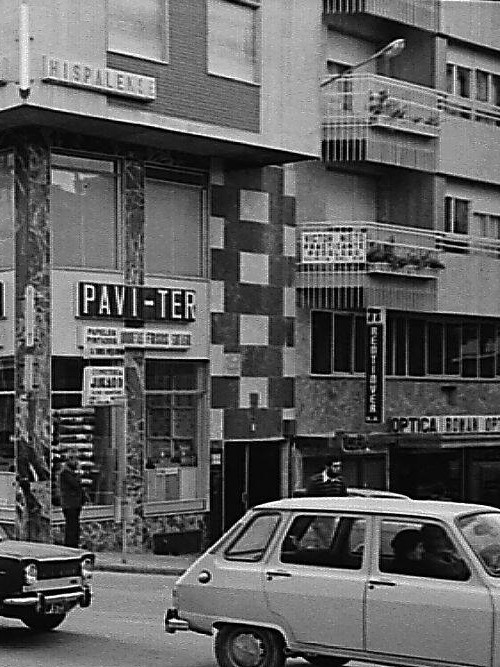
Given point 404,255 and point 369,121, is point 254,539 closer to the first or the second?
point 404,255

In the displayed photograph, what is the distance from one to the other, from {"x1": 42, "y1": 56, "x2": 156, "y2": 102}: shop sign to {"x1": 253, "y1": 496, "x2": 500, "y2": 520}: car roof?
43.3 feet

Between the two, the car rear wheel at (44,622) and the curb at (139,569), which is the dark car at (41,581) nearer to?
the car rear wheel at (44,622)

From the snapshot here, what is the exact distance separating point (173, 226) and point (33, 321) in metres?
3.83

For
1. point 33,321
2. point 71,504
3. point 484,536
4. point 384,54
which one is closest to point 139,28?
point 33,321

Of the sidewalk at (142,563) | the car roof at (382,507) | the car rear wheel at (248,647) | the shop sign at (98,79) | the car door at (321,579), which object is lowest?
the sidewalk at (142,563)

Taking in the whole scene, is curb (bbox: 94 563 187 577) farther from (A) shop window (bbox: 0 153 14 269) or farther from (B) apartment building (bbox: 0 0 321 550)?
(A) shop window (bbox: 0 153 14 269)

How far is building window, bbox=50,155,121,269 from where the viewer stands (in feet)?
81.9

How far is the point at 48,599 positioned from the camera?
13.2 m

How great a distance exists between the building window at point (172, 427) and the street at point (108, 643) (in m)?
9.29

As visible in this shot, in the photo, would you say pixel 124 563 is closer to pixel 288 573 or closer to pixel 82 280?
pixel 82 280

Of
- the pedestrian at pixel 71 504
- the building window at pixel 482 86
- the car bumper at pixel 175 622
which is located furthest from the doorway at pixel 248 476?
the car bumper at pixel 175 622

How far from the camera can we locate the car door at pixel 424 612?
33.4ft

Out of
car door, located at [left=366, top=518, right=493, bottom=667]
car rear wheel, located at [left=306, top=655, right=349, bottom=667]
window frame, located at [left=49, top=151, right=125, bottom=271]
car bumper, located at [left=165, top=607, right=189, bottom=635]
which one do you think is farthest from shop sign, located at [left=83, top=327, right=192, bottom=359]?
car door, located at [left=366, top=518, right=493, bottom=667]

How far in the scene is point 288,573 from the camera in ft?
36.5
